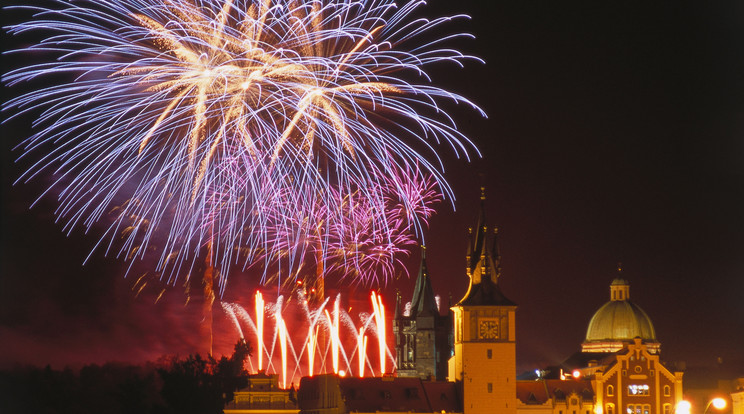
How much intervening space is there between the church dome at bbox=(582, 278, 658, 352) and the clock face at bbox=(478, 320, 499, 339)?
41890 mm

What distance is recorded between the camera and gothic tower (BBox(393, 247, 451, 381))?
10775cm

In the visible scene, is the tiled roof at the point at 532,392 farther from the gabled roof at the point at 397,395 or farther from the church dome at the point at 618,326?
the church dome at the point at 618,326

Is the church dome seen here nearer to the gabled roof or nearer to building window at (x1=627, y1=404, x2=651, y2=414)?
building window at (x1=627, y1=404, x2=651, y2=414)

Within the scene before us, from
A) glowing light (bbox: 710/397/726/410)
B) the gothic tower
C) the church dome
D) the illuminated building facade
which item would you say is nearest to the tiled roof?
the illuminated building facade

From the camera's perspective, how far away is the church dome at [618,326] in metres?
128

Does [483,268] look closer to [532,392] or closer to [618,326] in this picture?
[532,392]

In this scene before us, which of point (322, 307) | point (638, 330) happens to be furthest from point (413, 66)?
point (638, 330)

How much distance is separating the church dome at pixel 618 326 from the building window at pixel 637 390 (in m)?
24.7

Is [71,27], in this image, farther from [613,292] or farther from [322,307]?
[613,292]

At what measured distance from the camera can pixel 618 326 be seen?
129m

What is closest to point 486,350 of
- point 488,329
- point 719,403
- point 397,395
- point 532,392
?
point 488,329

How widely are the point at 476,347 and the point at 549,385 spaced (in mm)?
12724

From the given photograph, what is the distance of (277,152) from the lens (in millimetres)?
50562

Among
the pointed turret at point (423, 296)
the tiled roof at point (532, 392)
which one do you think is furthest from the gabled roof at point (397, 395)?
the pointed turret at point (423, 296)
